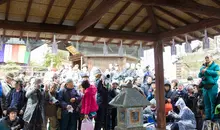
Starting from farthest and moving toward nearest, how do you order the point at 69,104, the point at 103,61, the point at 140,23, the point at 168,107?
the point at 103,61
the point at 168,107
the point at 140,23
the point at 69,104

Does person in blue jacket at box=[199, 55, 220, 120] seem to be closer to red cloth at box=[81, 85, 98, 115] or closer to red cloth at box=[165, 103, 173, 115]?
red cloth at box=[165, 103, 173, 115]

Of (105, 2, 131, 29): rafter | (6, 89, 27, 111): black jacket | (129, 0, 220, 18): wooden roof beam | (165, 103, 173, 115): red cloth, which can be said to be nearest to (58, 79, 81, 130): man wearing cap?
(6, 89, 27, 111): black jacket

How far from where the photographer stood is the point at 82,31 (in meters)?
5.74

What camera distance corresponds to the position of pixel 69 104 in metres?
5.69

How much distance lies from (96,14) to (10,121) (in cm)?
304

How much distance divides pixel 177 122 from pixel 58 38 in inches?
159

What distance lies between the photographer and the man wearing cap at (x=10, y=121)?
4.82 meters

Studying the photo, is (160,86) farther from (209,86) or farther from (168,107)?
(209,86)

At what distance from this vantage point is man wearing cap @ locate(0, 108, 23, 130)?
482 centimetres

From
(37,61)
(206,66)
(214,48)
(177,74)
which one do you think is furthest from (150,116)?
(37,61)

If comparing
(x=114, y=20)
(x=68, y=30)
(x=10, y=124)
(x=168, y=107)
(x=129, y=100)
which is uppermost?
(x=114, y=20)

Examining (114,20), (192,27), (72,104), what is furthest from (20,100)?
(192,27)

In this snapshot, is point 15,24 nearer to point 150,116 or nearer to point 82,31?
point 82,31

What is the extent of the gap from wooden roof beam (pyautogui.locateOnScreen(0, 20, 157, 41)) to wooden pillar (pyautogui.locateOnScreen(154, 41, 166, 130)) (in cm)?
36
